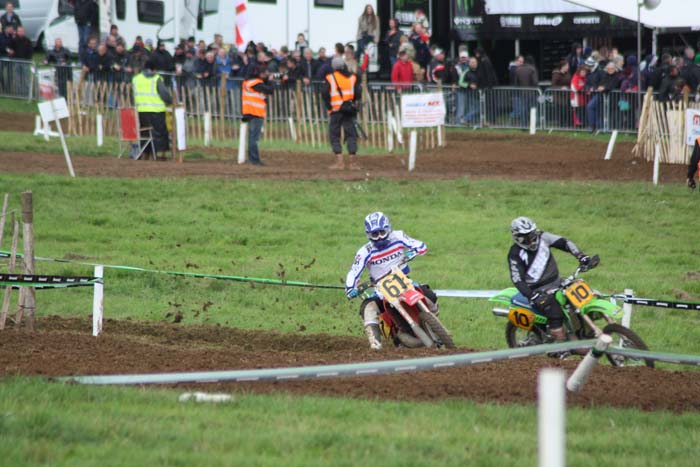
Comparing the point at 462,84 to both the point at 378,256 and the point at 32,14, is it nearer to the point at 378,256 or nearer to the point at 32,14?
the point at 32,14

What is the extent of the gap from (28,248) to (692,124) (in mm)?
17382

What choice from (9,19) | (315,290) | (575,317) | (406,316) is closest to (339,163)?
(315,290)

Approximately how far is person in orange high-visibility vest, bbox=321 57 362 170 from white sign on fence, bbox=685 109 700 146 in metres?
7.11

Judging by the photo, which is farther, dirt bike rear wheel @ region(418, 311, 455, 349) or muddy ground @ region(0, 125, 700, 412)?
dirt bike rear wheel @ region(418, 311, 455, 349)

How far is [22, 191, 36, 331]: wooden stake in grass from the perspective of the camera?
12.3 metres

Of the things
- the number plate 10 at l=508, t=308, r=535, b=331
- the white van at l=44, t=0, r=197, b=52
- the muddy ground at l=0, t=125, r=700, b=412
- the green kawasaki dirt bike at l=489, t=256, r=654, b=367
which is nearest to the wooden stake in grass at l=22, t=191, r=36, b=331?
the muddy ground at l=0, t=125, r=700, b=412

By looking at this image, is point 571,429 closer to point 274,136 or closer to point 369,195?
point 369,195

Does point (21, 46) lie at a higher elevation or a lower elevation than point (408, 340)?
higher

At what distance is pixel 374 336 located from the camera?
41.3ft

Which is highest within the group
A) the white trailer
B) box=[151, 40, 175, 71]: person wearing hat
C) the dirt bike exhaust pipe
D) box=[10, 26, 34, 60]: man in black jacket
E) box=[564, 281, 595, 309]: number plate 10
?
the white trailer

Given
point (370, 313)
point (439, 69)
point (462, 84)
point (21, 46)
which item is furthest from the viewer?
point (21, 46)

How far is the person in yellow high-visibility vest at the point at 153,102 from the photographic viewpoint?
27031mm

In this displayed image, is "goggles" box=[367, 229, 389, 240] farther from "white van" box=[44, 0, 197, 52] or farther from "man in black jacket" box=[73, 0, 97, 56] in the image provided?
"man in black jacket" box=[73, 0, 97, 56]

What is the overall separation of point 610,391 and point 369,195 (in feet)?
45.0
